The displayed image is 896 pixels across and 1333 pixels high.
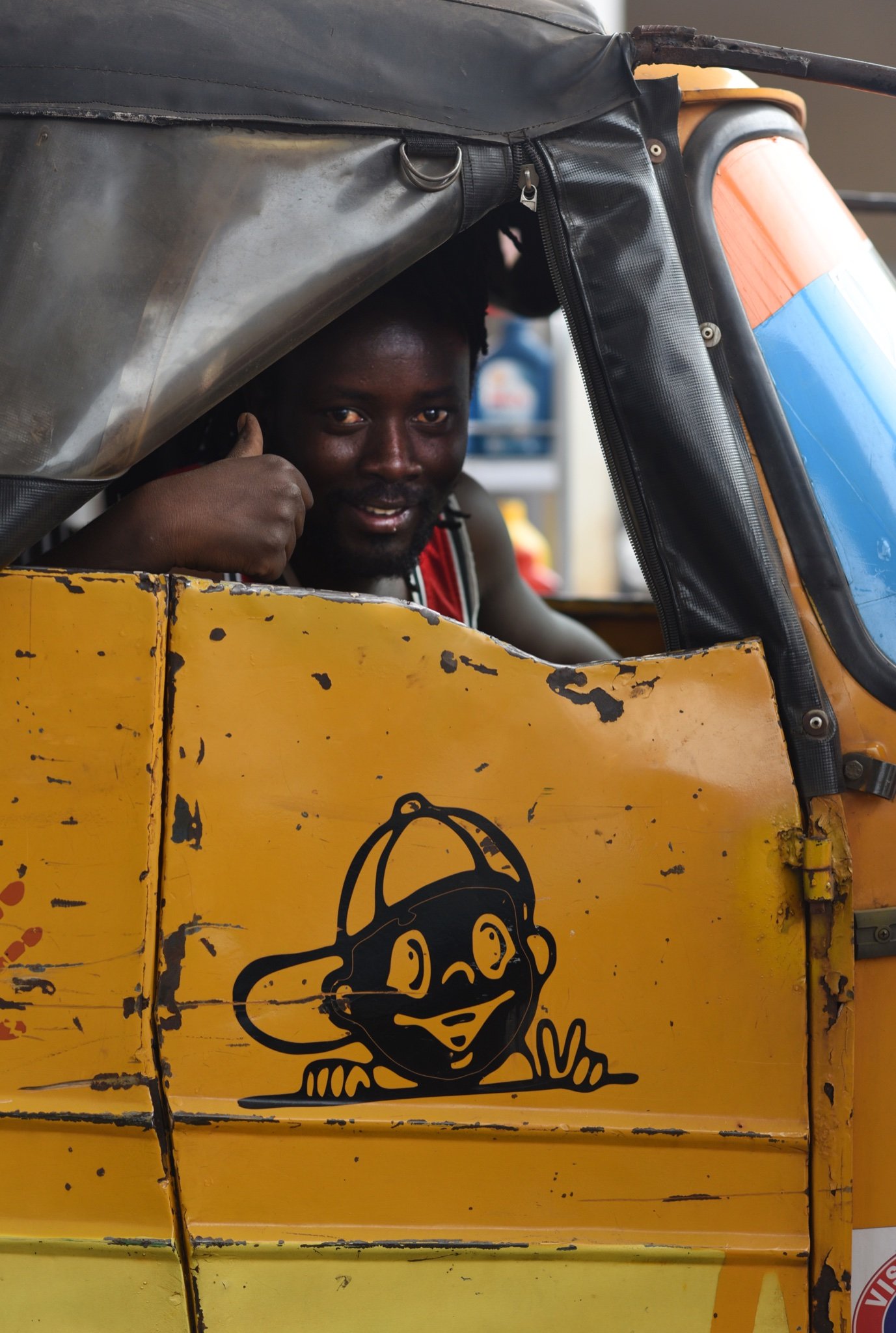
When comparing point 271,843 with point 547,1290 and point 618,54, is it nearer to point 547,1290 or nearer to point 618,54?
point 547,1290

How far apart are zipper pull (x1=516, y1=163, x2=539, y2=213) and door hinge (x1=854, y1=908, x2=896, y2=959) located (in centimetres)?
89

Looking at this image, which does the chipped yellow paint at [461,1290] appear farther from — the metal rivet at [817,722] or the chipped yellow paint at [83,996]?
the metal rivet at [817,722]

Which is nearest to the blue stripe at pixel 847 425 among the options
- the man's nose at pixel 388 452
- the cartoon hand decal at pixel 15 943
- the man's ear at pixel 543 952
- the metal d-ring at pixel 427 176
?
the metal d-ring at pixel 427 176

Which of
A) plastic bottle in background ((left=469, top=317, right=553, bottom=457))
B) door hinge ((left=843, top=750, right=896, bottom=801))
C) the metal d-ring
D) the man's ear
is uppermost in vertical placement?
plastic bottle in background ((left=469, top=317, right=553, bottom=457))

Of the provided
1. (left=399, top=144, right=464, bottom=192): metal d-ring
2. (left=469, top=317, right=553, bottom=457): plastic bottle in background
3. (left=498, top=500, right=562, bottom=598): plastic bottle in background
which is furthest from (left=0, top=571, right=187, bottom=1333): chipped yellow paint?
(left=469, top=317, right=553, bottom=457): plastic bottle in background

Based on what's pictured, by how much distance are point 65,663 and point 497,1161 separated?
0.68 metres

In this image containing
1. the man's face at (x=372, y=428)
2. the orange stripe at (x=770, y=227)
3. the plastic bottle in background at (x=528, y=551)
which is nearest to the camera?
the orange stripe at (x=770, y=227)

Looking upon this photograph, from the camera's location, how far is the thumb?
151cm

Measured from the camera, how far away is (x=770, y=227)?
1.40m

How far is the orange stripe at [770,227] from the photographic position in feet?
4.52

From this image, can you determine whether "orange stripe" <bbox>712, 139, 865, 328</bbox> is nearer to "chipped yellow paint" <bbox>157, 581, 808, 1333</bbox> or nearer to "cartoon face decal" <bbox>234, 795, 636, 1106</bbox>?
"chipped yellow paint" <bbox>157, 581, 808, 1333</bbox>

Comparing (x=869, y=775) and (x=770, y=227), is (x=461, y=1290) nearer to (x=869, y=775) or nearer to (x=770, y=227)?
(x=869, y=775)

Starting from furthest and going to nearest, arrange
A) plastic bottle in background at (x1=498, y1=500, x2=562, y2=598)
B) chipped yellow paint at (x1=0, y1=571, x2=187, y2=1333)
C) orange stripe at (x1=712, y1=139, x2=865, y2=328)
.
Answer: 1. plastic bottle in background at (x1=498, y1=500, x2=562, y2=598)
2. orange stripe at (x1=712, y1=139, x2=865, y2=328)
3. chipped yellow paint at (x1=0, y1=571, x2=187, y2=1333)

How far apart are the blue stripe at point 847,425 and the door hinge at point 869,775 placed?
132mm
